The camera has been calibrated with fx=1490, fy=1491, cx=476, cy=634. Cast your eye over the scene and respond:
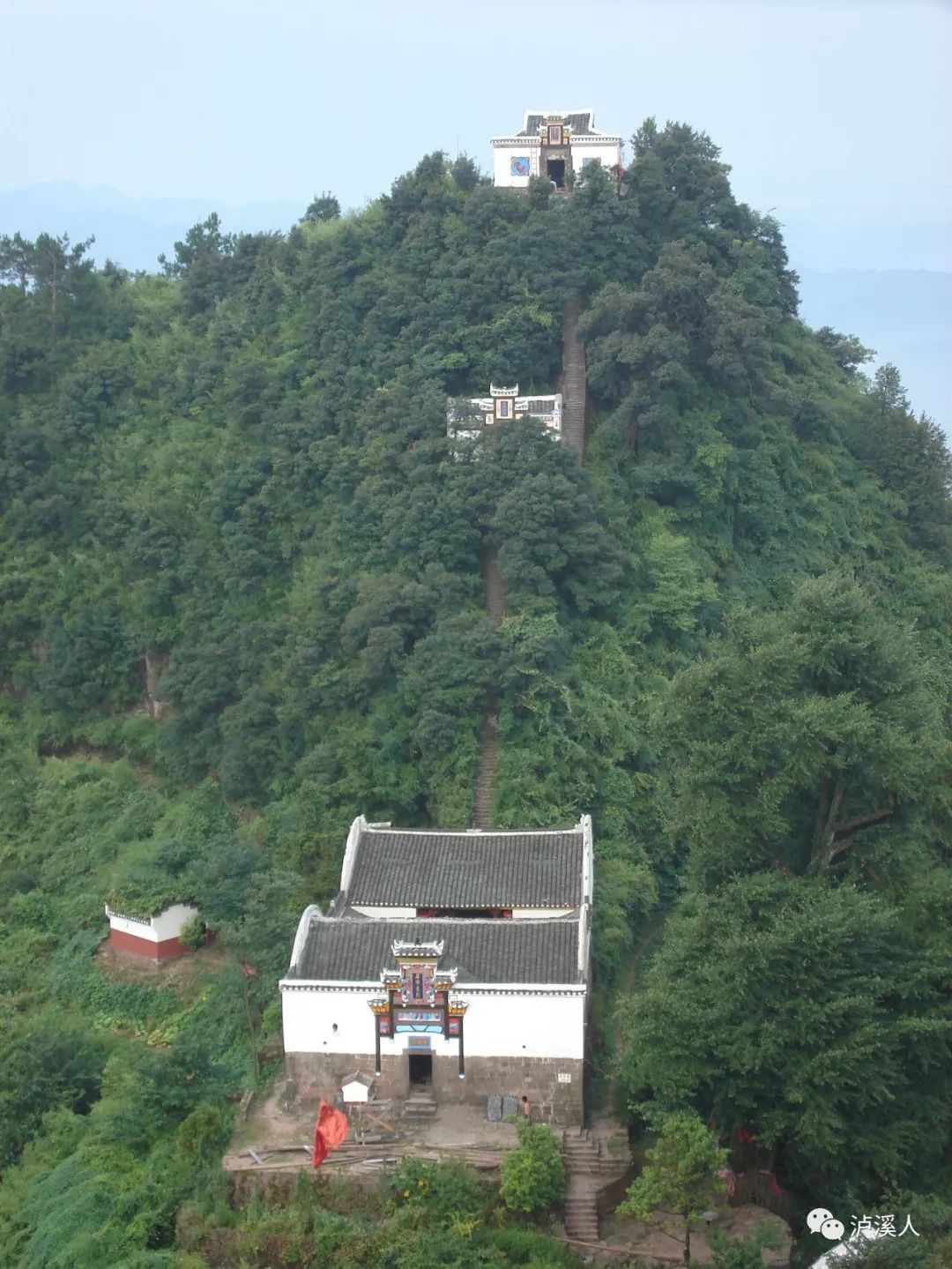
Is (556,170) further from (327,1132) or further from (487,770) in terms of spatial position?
(327,1132)

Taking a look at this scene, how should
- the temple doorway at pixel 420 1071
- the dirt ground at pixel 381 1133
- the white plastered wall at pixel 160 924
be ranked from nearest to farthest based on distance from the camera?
the dirt ground at pixel 381 1133, the temple doorway at pixel 420 1071, the white plastered wall at pixel 160 924

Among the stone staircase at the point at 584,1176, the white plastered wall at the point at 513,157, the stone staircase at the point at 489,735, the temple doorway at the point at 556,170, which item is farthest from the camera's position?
the temple doorway at the point at 556,170

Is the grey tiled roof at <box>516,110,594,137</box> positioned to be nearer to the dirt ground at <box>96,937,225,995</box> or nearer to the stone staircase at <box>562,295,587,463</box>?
the stone staircase at <box>562,295,587,463</box>

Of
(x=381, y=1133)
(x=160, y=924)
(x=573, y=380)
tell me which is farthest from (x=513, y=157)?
(x=381, y=1133)

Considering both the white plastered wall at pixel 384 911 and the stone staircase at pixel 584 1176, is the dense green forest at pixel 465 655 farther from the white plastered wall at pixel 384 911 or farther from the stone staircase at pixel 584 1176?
the white plastered wall at pixel 384 911

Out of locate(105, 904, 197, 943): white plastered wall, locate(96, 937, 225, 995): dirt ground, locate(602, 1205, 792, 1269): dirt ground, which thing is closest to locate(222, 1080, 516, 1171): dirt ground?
locate(602, 1205, 792, 1269): dirt ground

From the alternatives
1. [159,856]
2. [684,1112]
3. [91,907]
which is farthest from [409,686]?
[684,1112]

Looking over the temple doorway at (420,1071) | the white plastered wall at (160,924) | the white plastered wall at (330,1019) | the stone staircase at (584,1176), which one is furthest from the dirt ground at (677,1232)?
the white plastered wall at (160,924)
